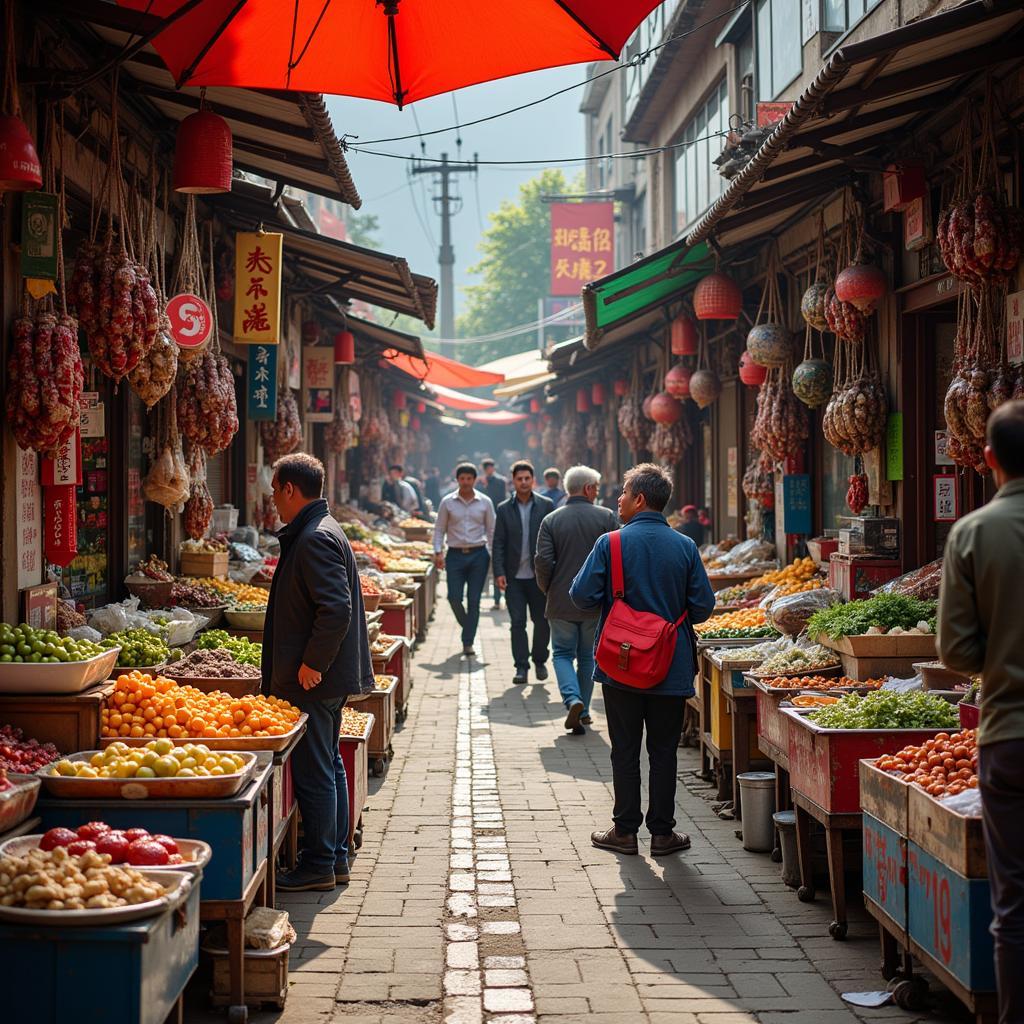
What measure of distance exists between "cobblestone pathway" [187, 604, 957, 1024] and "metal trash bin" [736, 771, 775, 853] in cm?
11

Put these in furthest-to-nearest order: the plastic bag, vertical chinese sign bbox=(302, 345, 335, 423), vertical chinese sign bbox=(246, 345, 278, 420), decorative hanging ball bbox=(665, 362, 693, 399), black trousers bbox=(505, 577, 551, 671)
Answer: vertical chinese sign bbox=(302, 345, 335, 423) < decorative hanging ball bbox=(665, 362, 693, 399) < black trousers bbox=(505, 577, 551, 671) < vertical chinese sign bbox=(246, 345, 278, 420) < the plastic bag

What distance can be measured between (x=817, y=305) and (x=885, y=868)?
5.88 meters

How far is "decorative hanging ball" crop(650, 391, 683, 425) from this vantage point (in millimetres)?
16922

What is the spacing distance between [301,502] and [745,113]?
35.7 feet

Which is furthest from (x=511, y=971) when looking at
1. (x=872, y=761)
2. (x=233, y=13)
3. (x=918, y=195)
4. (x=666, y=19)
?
(x=666, y=19)

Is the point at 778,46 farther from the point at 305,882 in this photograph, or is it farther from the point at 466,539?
the point at 305,882

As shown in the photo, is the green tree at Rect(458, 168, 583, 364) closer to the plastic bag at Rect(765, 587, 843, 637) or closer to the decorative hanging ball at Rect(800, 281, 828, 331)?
the decorative hanging ball at Rect(800, 281, 828, 331)

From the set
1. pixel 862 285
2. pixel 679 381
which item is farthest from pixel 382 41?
pixel 679 381

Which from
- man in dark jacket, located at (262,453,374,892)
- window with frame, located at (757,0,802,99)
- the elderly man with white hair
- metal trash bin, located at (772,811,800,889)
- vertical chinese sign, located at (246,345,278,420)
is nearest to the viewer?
man in dark jacket, located at (262,453,374,892)

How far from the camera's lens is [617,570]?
7.23 metres

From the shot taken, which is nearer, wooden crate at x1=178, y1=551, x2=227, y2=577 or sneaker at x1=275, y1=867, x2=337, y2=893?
sneaker at x1=275, y1=867, x2=337, y2=893

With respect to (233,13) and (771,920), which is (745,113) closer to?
(233,13)

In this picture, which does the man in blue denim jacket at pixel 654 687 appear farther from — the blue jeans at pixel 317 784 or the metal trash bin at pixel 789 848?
the blue jeans at pixel 317 784

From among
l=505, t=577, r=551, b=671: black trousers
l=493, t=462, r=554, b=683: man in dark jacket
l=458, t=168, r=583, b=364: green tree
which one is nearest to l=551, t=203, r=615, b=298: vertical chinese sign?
l=493, t=462, r=554, b=683: man in dark jacket
